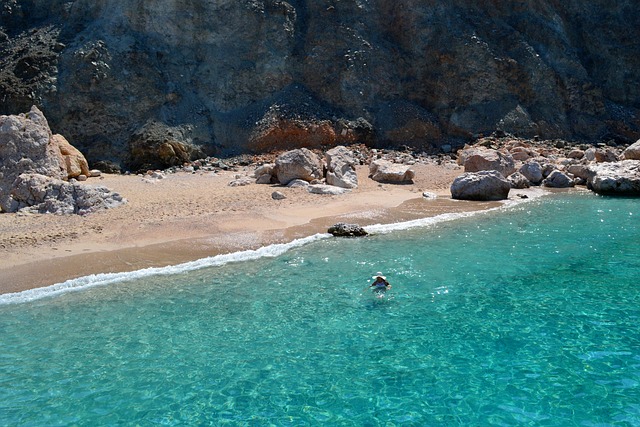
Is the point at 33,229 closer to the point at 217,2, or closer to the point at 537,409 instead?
the point at 537,409

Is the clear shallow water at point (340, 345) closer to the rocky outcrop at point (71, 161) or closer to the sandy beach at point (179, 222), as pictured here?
the sandy beach at point (179, 222)

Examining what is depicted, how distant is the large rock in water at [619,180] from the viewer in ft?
54.6

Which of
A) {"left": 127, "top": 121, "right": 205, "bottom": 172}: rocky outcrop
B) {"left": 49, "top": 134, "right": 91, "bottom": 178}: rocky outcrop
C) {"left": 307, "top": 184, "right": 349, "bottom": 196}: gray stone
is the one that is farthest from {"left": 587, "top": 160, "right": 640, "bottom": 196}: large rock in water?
{"left": 49, "top": 134, "right": 91, "bottom": 178}: rocky outcrop

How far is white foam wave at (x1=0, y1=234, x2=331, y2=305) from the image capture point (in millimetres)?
7875

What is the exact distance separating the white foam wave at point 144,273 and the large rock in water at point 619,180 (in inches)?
407

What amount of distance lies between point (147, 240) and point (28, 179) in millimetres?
4008

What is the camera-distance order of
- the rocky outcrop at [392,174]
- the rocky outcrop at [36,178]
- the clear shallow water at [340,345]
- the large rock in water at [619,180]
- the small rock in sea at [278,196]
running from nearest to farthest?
the clear shallow water at [340,345] < the rocky outcrop at [36,178] < the small rock in sea at [278,196] < the large rock in water at [619,180] < the rocky outcrop at [392,174]

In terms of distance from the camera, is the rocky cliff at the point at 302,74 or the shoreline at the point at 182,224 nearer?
the shoreline at the point at 182,224

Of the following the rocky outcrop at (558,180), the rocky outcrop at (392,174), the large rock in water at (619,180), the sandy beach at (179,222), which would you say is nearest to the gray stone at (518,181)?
the rocky outcrop at (558,180)

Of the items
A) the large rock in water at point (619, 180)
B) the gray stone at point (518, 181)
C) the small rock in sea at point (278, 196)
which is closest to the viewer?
the small rock in sea at point (278, 196)

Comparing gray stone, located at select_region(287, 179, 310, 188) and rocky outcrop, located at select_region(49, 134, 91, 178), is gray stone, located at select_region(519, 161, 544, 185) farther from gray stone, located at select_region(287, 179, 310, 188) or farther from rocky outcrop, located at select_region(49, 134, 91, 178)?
rocky outcrop, located at select_region(49, 134, 91, 178)

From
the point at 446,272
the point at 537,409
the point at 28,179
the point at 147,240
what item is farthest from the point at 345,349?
the point at 28,179

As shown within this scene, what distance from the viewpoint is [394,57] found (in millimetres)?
27625

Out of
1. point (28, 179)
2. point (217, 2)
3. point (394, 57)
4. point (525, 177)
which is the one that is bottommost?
point (525, 177)
